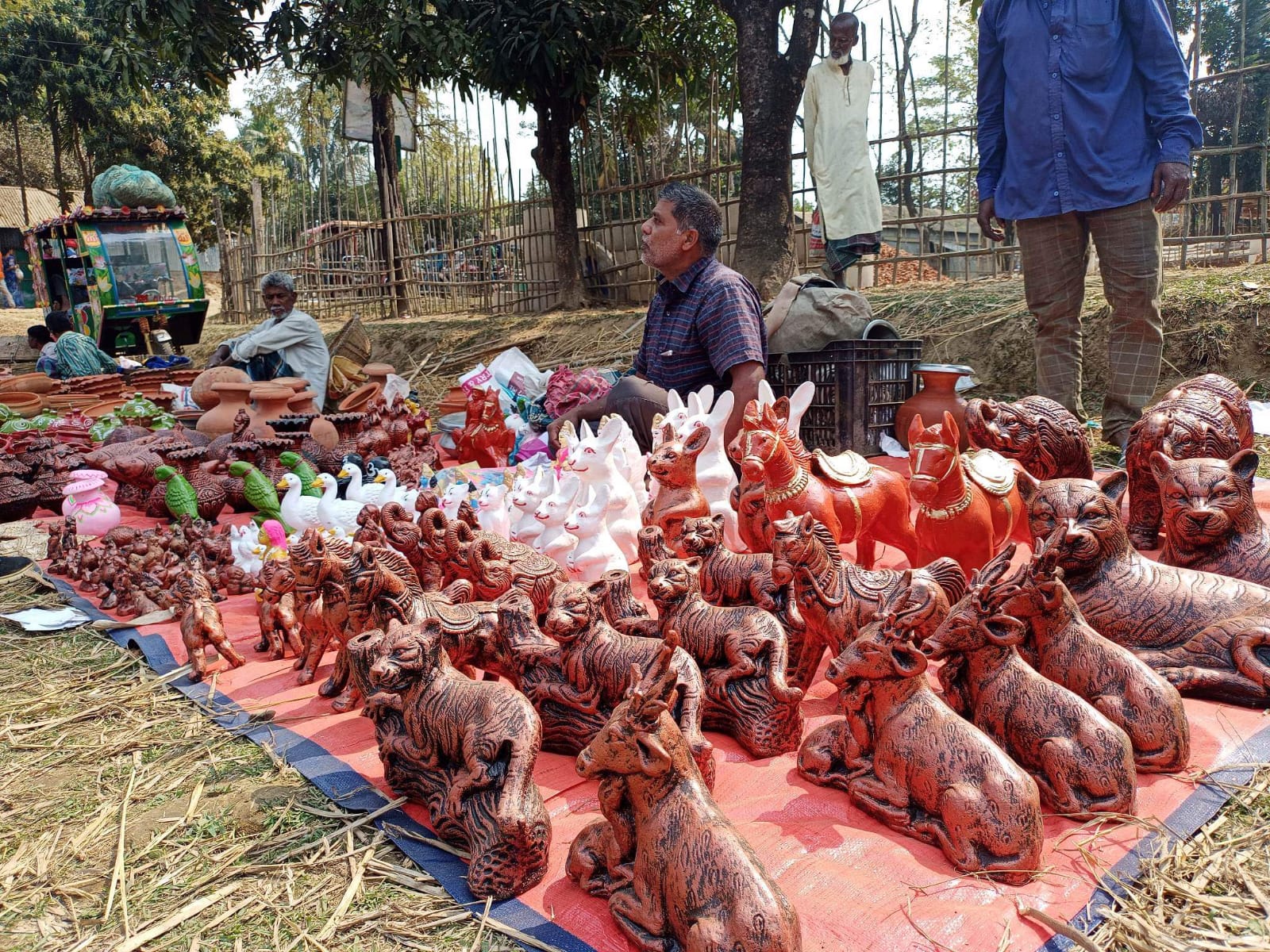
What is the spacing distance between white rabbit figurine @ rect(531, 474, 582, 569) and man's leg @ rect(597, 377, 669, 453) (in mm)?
1327

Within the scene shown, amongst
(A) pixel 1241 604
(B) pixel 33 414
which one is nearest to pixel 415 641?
(A) pixel 1241 604

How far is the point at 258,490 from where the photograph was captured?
4.54 meters

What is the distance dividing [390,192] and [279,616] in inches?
478

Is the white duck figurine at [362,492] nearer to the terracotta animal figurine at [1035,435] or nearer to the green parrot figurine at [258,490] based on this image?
the green parrot figurine at [258,490]

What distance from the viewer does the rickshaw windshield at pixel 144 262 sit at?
12219 millimetres

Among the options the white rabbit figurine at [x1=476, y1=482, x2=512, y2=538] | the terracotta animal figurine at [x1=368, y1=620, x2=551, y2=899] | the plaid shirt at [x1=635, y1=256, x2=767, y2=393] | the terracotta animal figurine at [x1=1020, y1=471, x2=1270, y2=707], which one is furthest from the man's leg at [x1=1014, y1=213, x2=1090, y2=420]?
the terracotta animal figurine at [x1=368, y1=620, x2=551, y2=899]

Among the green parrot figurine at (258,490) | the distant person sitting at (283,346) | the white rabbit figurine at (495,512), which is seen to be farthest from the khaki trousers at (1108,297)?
the distant person sitting at (283,346)

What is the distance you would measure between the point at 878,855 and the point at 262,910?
1.21 meters

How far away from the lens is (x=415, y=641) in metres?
1.93

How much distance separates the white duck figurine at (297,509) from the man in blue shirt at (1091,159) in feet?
12.4

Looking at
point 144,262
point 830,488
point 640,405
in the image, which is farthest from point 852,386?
point 144,262

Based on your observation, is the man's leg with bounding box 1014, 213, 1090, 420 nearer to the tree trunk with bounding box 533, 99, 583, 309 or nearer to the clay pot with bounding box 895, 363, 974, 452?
the clay pot with bounding box 895, 363, 974, 452

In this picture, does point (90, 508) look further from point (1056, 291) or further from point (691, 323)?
point (1056, 291)

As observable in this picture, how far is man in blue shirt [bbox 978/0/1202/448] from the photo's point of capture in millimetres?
4289
